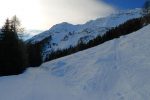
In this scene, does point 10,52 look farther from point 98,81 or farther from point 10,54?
point 98,81

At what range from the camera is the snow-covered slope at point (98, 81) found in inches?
1129

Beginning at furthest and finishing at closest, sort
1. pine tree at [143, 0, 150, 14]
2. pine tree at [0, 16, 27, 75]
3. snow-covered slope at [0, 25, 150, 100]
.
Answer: pine tree at [143, 0, 150, 14], pine tree at [0, 16, 27, 75], snow-covered slope at [0, 25, 150, 100]

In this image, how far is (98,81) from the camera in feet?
112

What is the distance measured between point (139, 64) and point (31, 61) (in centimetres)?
4618

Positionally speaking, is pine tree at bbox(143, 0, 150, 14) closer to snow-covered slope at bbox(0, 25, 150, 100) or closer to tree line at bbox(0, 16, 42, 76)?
snow-covered slope at bbox(0, 25, 150, 100)

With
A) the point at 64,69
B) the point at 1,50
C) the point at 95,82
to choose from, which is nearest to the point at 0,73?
the point at 1,50

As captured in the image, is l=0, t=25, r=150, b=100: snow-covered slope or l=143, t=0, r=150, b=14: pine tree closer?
l=0, t=25, r=150, b=100: snow-covered slope

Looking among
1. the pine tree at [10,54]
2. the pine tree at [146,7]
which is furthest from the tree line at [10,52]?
the pine tree at [146,7]

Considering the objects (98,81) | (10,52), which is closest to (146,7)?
(10,52)

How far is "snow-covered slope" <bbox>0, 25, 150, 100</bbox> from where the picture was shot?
2867 centimetres

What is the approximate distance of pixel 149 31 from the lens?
5650 centimetres

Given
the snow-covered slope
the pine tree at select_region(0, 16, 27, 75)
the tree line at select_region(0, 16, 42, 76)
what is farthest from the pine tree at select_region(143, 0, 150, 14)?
the pine tree at select_region(0, 16, 27, 75)

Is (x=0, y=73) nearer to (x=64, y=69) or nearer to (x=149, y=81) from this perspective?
(x=64, y=69)

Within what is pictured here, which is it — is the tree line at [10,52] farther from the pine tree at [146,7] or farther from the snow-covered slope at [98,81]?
the pine tree at [146,7]
